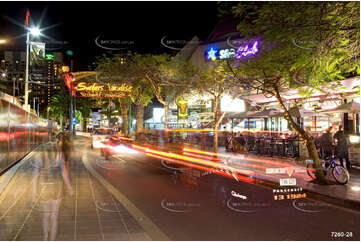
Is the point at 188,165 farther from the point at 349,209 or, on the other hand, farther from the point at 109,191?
the point at 349,209

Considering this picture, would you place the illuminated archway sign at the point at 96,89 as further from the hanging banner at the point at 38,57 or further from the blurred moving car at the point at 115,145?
the blurred moving car at the point at 115,145

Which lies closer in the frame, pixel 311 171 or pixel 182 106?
pixel 311 171

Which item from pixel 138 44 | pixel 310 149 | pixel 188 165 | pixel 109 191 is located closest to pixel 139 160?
pixel 188 165

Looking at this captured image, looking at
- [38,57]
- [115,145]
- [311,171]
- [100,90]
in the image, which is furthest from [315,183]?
[100,90]

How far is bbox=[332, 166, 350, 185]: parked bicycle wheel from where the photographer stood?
953 centimetres

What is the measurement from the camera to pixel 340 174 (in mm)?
9703

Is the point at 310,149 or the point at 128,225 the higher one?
the point at 310,149

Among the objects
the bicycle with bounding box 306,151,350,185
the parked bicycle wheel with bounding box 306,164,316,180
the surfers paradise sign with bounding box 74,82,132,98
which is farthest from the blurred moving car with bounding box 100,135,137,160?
the bicycle with bounding box 306,151,350,185

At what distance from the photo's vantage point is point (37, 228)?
5176 mm

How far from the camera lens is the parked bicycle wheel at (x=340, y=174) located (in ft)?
31.3

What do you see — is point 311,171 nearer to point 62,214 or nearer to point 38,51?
point 62,214

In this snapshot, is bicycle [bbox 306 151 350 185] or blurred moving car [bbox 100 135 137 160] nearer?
bicycle [bbox 306 151 350 185]

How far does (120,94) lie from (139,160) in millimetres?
15632

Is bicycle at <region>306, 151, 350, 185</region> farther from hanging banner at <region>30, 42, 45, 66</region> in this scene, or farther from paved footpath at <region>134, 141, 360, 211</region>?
hanging banner at <region>30, 42, 45, 66</region>
